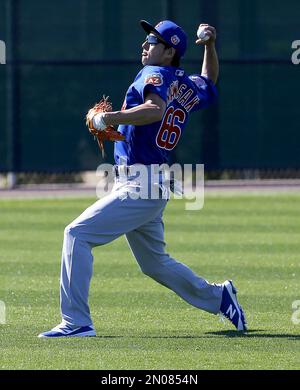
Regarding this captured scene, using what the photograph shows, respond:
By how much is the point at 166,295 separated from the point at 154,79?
8.41ft

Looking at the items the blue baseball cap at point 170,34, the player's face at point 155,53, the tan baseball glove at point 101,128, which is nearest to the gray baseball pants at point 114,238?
the tan baseball glove at point 101,128

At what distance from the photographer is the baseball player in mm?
7305

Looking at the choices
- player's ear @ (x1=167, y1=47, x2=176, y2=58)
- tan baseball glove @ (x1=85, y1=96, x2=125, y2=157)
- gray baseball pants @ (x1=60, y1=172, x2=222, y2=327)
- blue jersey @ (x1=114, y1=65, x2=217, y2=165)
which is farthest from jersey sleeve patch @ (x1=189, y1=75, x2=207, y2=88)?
gray baseball pants @ (x1=60, y1=172, x2=222, y2=327)

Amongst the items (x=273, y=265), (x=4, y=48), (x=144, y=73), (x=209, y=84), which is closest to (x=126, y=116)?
(x=144, y=73)

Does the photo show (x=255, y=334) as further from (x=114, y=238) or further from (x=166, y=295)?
(x=166, y=295)

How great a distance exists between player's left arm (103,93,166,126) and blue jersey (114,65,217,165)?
142 mm

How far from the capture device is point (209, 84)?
26.2 ft

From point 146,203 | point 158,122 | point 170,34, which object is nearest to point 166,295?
point 146,203

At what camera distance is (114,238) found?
7441mm

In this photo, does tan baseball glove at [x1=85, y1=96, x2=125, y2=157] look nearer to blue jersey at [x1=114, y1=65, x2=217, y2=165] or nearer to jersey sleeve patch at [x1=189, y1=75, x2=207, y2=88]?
blue jersey at [x1=114, y1=65, x2=217, y2=165]

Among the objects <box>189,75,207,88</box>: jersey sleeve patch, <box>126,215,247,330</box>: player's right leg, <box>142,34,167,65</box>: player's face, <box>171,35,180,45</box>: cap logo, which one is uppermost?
<box>171,35,180,45</box>: cap logo

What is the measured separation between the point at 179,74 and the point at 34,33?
10565 millimetres

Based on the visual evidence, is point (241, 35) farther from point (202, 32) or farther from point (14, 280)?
point (202, 32)

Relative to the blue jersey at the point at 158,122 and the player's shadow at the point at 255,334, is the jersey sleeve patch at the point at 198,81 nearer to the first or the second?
the blue jersey at the point at 158,122
